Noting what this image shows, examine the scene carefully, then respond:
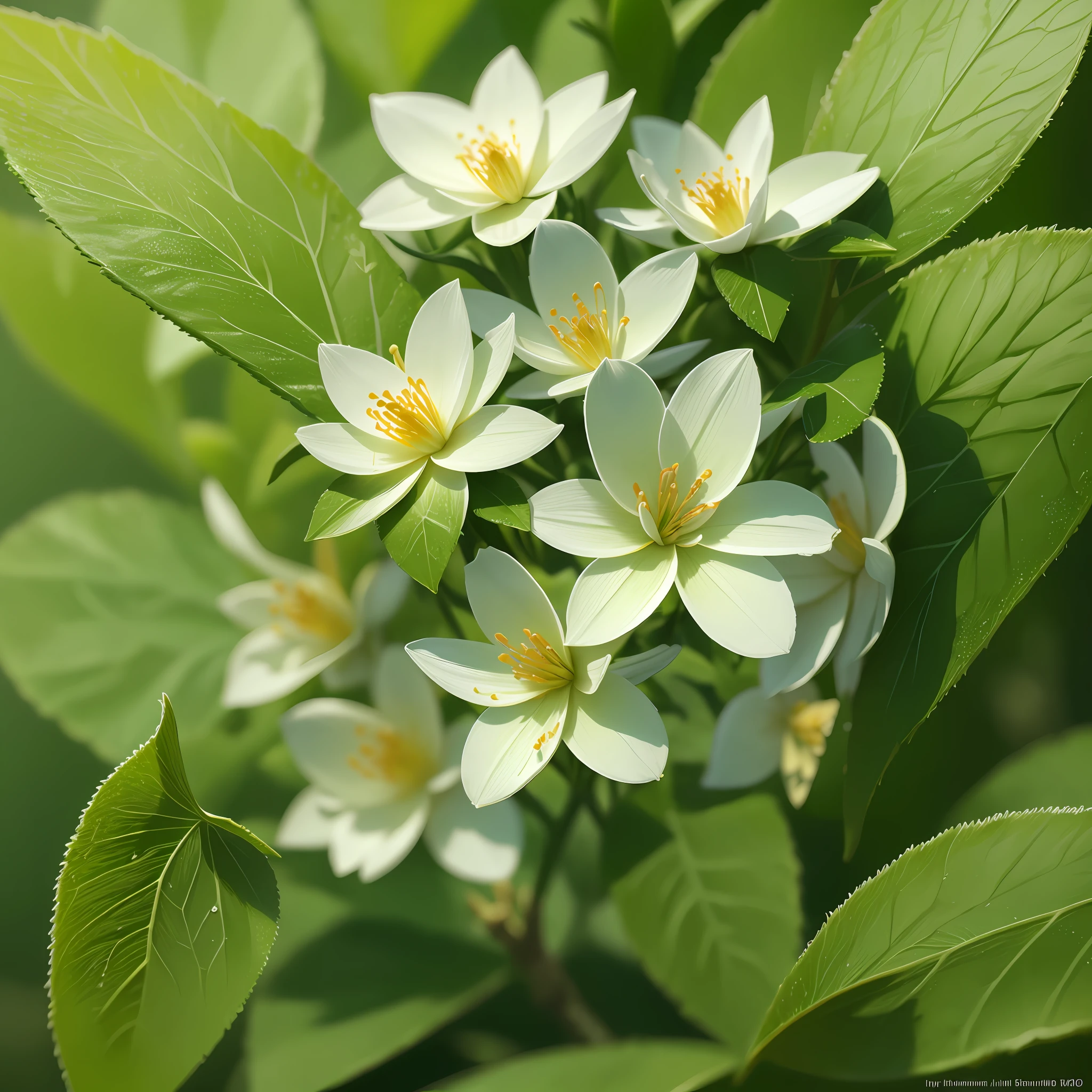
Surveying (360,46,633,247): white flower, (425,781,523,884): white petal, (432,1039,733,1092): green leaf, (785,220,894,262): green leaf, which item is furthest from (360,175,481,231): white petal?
(432,1039,733,1092): green leaf

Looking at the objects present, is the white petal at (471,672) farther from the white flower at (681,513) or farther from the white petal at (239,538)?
the white petal at (239,538)

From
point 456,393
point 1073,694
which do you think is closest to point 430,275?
point 456,393

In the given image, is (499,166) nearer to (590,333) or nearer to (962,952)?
(590,333)

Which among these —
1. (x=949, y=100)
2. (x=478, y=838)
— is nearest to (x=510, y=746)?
(x=478, y=838)

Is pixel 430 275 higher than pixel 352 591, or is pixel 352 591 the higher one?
pixel 430 275

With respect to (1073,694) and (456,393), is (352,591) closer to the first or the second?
(456,393)

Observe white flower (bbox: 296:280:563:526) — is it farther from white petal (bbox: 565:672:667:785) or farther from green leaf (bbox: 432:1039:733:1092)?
green leaf (bbox: 432:1039:733:1092)

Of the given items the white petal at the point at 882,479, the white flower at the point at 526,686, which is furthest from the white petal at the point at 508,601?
the white petal at the point at 882,479
